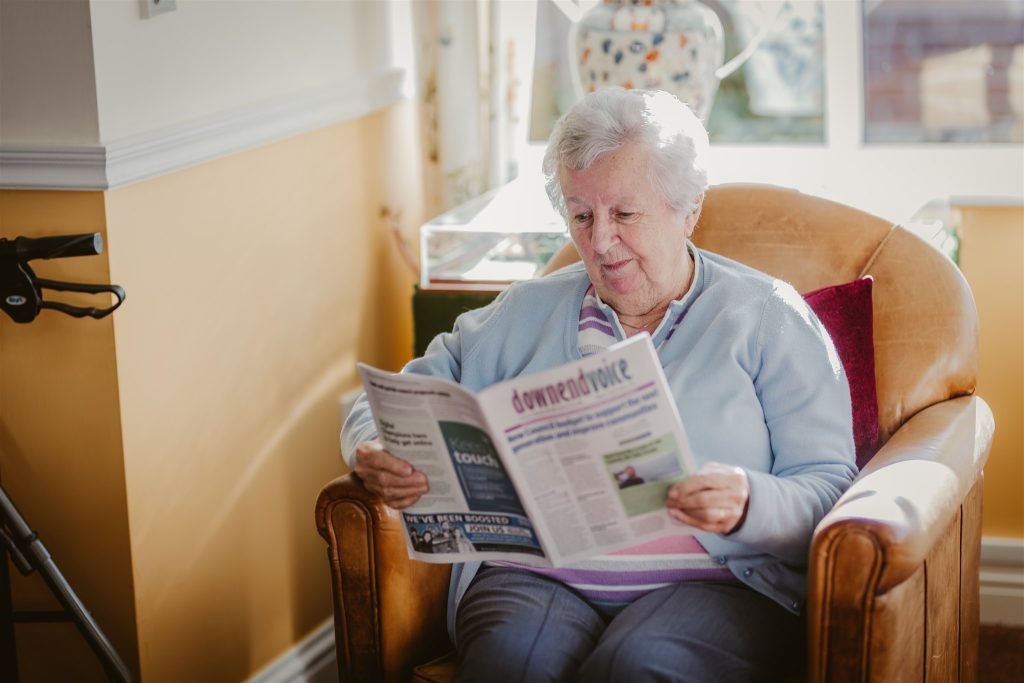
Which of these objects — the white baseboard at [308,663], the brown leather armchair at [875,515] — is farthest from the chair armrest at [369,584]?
the white baseboard at [308,663]

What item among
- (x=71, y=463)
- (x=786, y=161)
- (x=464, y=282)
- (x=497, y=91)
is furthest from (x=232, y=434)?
(x=786, y=161)

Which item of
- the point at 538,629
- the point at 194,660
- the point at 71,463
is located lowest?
the point at 194,660

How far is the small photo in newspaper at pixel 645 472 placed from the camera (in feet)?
4.53

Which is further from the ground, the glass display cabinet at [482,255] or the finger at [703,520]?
the glass display cabinet at [482,255]

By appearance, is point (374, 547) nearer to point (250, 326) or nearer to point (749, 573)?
point (749, 573)

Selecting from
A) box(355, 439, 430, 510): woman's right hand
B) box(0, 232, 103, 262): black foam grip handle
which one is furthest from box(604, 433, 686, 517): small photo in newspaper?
box(0, 232, 103, 262): black foam grip handle

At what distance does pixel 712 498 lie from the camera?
1.43 m

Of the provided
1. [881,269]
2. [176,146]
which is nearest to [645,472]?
[881,269]

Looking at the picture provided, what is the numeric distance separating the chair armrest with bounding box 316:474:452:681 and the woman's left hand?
40 cm

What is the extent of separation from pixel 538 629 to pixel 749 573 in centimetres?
27

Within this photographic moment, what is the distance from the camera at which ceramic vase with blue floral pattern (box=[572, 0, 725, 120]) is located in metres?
2.43

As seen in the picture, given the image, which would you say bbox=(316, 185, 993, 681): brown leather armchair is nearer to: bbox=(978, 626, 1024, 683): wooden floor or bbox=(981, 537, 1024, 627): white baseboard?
bbox=(978, 626, 1024, 683): wooden floor

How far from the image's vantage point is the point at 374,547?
163 centimetres

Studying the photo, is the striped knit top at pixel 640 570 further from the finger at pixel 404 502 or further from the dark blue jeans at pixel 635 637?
the finger at pixel 404 502
